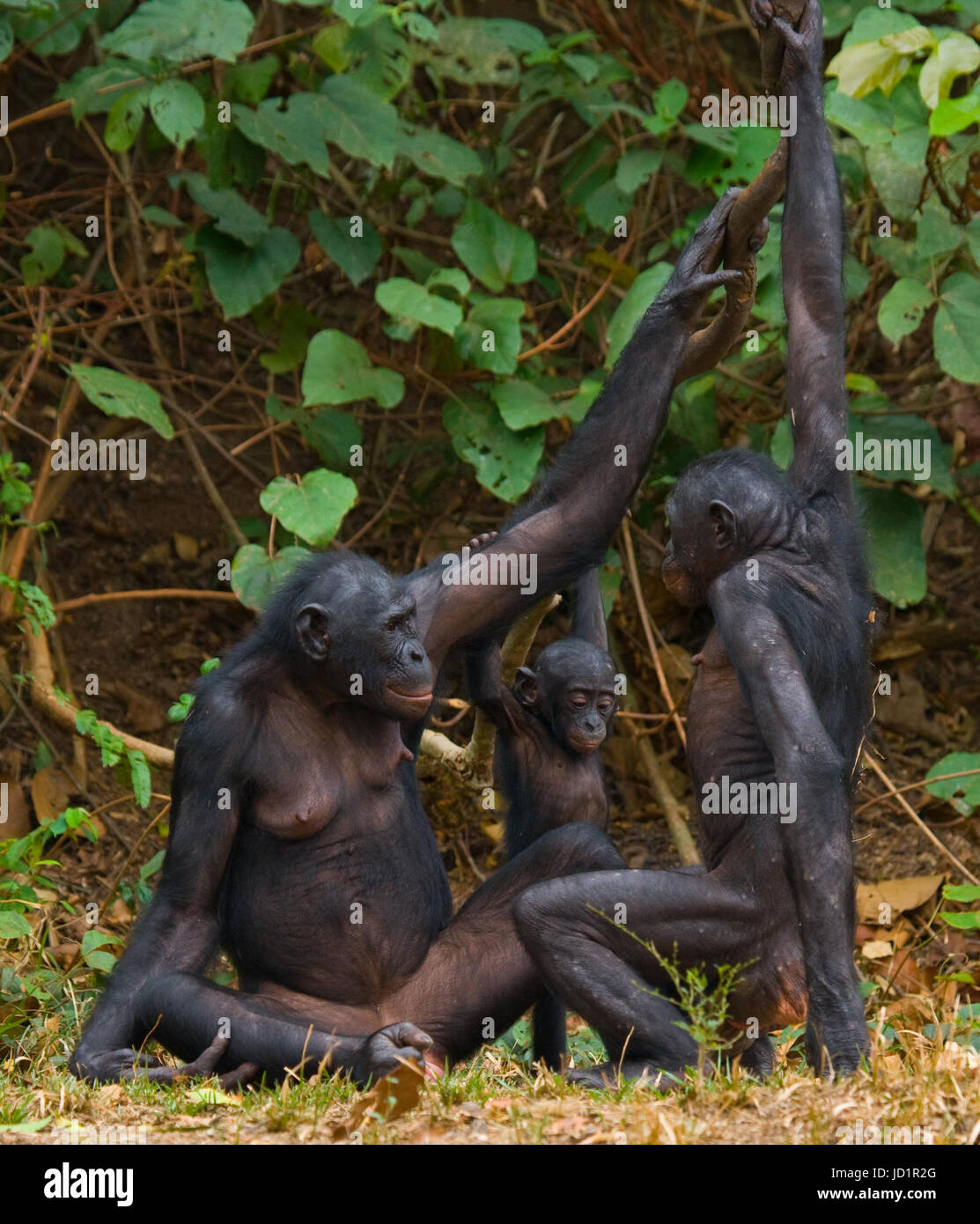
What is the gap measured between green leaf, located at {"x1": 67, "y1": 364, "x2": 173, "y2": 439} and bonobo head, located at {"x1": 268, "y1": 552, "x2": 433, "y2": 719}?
8.01 ft

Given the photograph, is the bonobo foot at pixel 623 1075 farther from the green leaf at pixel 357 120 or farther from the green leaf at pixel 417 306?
the green leaf at pixel 357 120

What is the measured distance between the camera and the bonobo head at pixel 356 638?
5.73 meters

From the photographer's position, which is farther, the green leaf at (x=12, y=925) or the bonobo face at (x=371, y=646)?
the green leaf at (x=12, y=925)

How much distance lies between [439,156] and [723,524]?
170 inches

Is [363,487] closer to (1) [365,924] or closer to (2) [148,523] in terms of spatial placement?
(2) [148,523]

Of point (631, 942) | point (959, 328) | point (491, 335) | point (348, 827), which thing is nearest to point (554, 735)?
point (348, 827)

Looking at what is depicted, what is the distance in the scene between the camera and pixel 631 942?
5145mm

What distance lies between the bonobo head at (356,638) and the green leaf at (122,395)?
244 centimetres

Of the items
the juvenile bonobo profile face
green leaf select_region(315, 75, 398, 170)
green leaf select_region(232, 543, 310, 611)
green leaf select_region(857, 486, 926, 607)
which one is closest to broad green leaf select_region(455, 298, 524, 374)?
green leaf select_region(315, 75, 398, 170)

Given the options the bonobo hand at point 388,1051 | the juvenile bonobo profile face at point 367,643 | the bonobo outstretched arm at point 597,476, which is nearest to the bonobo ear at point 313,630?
the juvenile bonobo profile face at point 367,643

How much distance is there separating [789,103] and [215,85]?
456cm

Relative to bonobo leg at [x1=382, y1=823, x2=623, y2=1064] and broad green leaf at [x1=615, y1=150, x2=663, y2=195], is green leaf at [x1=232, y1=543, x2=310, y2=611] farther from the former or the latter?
broad green leaf at [x1=615, y1=150, x2=663, y2=195]

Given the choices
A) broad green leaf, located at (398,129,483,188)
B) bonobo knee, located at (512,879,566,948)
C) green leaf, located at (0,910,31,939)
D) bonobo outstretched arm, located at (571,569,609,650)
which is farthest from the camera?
broad green leaf, located at (398,129,483,188)

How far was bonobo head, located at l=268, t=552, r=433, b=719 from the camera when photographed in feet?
18.8
